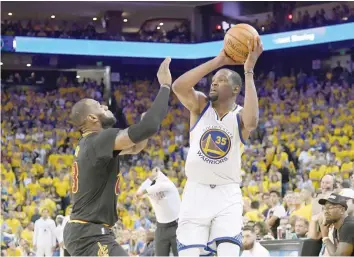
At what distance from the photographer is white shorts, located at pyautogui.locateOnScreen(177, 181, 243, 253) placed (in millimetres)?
6203

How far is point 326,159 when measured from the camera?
58.3 feet

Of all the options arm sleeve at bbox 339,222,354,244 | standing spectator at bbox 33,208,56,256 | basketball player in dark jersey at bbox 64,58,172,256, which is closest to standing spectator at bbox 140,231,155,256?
standing spectator at bbox 33,208,56,256

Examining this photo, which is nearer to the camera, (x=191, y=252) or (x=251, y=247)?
(x=191, y=252)

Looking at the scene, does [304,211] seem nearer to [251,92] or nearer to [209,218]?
[209,218]

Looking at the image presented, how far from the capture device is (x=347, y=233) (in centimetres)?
682

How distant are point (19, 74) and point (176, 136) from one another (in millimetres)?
6482

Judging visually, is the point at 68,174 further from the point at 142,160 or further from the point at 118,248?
the point at 118,248

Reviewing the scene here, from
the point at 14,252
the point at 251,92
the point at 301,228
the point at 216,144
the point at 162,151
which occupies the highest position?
the point at 251,92

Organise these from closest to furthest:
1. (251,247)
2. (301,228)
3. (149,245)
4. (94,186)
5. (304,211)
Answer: (94,186)
(251,247)
(301,228)
(304,211)
(149,245)

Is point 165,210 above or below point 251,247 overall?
above

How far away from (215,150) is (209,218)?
549mm

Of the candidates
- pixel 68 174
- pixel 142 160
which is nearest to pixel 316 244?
pixel 68 174

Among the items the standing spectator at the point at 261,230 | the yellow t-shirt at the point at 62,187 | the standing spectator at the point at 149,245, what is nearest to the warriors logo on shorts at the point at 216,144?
the standing spectator at the point at 261,230

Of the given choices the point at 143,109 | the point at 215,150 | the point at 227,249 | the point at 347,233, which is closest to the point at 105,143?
the point at 215,150
